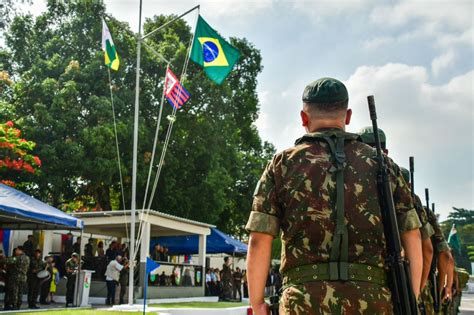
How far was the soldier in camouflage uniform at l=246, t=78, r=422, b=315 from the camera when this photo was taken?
252 cm

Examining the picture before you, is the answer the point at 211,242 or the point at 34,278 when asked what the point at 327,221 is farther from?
the point at 211,242

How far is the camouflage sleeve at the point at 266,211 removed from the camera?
2674mm

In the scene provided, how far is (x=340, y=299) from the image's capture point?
2488 millimetres

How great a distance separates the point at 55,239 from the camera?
79.9ft

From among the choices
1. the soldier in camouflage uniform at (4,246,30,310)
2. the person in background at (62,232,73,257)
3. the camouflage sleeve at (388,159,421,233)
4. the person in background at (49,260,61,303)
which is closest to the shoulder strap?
the camouflage sleeve at (388,159,421,233)

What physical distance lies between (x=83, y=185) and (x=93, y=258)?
8988mm

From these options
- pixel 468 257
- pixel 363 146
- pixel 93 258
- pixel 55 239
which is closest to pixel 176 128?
pixel 55 239

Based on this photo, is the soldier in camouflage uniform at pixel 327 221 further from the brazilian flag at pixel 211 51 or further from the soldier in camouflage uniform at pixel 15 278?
the brazilian flag at pixel 211 51

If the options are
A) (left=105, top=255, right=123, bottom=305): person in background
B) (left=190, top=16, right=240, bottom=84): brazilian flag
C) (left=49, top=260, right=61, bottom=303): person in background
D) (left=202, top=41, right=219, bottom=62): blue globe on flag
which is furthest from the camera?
(left=105, top=255, right=123, bottom=305): person in background

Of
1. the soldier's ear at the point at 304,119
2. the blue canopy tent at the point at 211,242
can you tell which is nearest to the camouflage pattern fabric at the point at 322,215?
the soldier's ear at the point at 304,119

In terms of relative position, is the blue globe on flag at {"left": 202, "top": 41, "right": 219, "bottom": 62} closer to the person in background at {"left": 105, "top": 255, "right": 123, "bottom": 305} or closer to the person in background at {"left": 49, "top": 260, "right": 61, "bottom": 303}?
the person in background at {"left": 105, "top": 255, "right": 123, "bottom": 305}

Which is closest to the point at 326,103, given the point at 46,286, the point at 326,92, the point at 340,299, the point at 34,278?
the point at 326,92

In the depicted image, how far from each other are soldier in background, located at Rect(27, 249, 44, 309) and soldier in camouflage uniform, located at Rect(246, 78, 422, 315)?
48.8 ft

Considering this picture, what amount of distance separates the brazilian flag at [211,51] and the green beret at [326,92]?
580 inches
